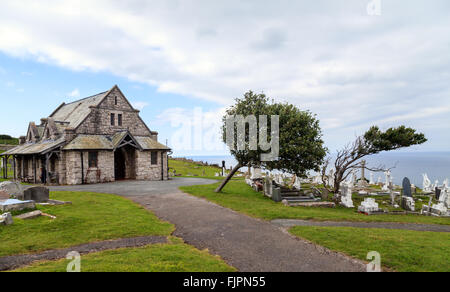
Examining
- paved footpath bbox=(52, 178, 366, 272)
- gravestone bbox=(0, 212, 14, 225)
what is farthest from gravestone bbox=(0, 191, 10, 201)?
paved footpath bbox=(52, 178, 366, 272)

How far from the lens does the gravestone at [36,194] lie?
12613 mm

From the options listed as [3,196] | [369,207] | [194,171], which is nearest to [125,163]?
[194,171]

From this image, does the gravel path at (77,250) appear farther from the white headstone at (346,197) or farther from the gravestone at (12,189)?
the white headstone at (346,197)

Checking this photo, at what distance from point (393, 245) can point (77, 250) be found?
31.6 feet

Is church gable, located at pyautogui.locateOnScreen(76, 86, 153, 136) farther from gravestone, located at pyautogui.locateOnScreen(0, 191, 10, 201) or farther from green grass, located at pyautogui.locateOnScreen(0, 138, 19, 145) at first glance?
green grass, located at pyautogui.locateOnScreen(0, 138, 19, 145)

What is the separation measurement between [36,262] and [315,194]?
1923 centimetres

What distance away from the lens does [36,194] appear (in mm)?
13023

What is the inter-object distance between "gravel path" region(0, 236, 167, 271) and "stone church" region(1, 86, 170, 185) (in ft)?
67.2

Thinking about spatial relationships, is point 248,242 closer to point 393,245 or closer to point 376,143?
point 393,245

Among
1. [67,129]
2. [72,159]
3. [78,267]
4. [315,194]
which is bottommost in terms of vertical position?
[315,194]
